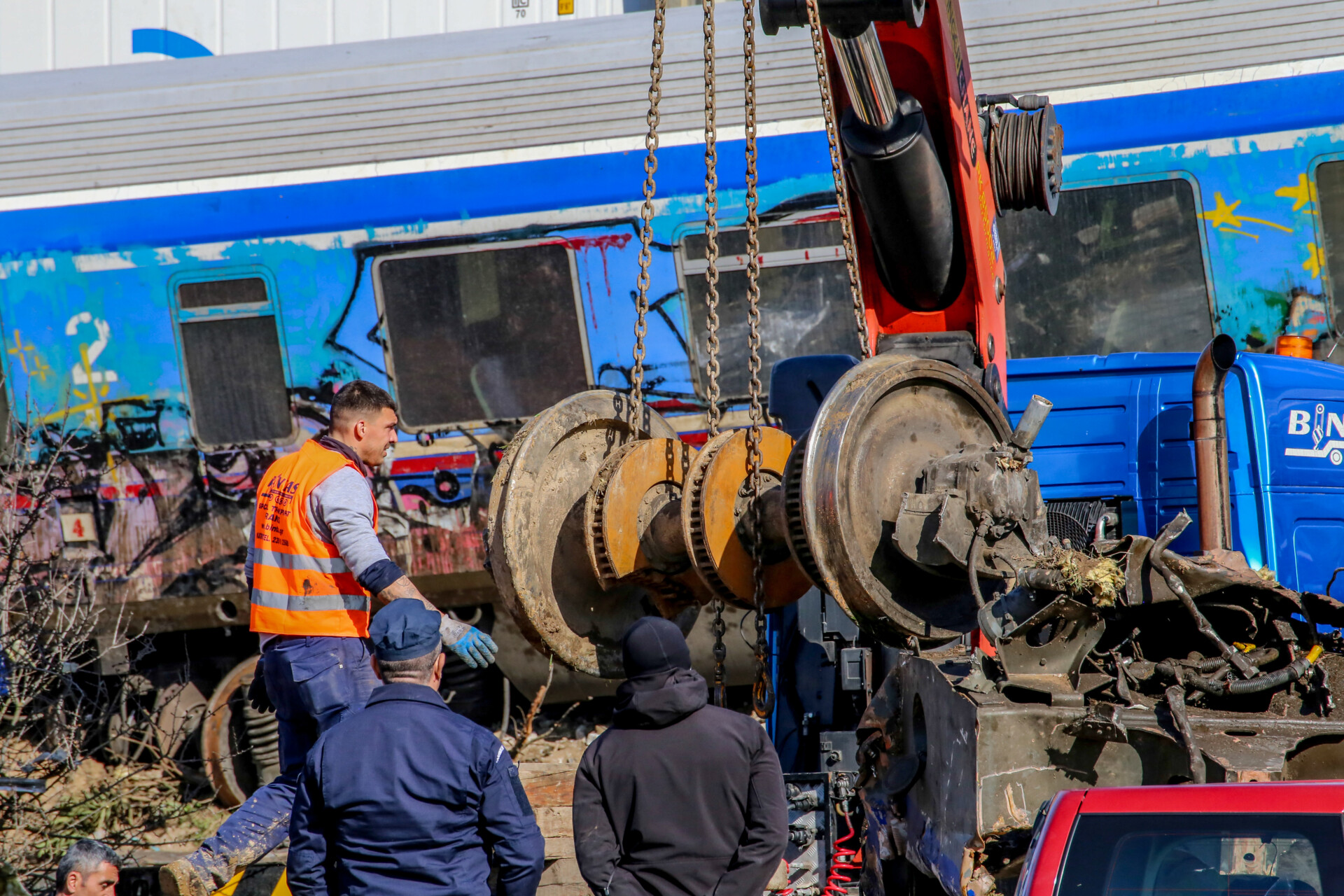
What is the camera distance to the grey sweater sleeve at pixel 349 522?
3.97 metres

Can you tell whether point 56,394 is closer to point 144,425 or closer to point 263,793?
point 144,425

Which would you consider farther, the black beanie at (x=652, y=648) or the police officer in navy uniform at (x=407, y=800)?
the black beanie at (x=652, y=648)

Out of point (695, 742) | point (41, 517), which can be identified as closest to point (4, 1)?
point (41, 517)

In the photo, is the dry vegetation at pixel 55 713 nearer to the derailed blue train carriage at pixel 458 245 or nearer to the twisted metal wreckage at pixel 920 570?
the derailed blue train carriage at pixel 458 245

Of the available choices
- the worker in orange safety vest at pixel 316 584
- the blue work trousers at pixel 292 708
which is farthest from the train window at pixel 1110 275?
the blue work trousers at pixel 292 708

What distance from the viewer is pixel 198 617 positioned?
780 cm

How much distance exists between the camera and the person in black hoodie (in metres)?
3.16

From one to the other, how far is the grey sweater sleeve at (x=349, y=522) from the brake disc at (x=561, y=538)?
1.43 ft

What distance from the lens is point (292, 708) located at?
13.4 feet

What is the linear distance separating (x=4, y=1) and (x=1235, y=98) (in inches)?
457

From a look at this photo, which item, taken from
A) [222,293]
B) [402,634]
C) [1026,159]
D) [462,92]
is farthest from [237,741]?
[1026,159]

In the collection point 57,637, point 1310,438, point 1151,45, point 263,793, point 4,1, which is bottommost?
point 263,793

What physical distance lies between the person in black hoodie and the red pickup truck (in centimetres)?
69

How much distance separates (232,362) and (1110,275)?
5.28m
